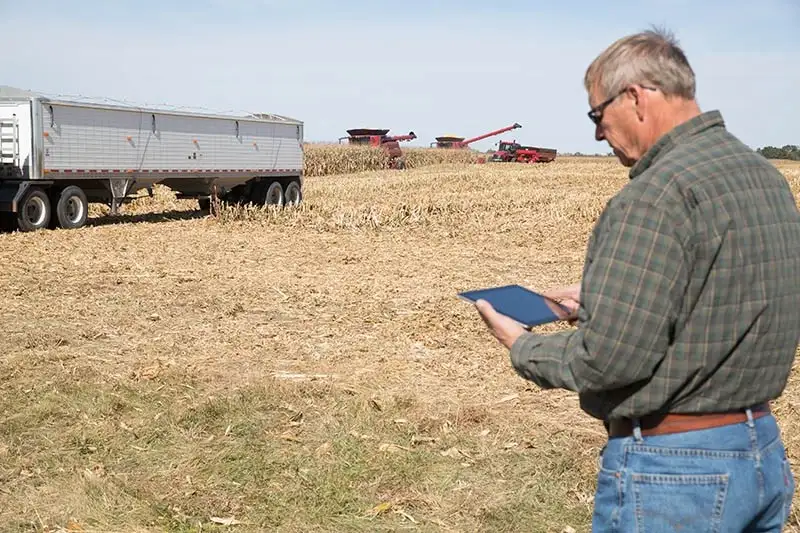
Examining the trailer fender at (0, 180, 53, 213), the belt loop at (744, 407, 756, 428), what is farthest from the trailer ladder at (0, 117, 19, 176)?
the belt loop at (744, 407, 756, 428)

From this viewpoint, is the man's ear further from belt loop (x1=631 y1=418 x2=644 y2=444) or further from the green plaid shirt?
belt loop (x1=631 y1=418 x2=644 y2=444)

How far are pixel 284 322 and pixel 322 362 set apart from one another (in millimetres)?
1775

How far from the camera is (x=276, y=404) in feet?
20.8

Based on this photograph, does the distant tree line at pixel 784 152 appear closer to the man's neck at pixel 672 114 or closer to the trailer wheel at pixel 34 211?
the trailer wheel at pixel 34 211

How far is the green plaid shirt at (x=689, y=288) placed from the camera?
6.58 feet

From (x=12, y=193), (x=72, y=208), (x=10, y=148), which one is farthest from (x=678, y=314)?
(x=72, y=208)

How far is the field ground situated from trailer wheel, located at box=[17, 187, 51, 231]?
3.73 meters

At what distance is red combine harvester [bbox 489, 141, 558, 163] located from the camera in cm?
5125

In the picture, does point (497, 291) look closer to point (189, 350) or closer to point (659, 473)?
point (659, 473)

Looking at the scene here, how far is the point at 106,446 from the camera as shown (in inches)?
217

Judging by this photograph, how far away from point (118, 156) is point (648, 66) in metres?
18.0

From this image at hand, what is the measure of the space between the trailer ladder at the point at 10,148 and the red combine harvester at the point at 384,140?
1334 inches

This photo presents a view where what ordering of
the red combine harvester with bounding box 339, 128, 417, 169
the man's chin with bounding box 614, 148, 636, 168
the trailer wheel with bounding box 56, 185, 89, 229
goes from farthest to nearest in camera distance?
the red combine harvester with bounding box 339, 128, 417, 169 < the trailer wheel with bounding box 56, 185, 89, 229 < the man's chin with bounding box 614, 148, 636, 168

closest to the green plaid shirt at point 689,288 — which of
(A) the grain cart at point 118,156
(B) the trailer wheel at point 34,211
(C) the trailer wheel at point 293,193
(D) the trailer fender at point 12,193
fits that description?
(D) the trailer fender at point 12,193
